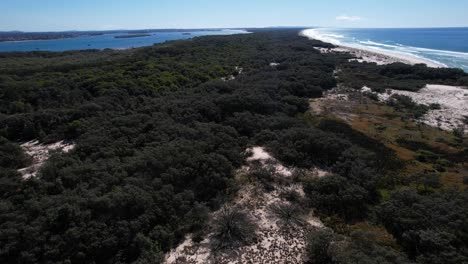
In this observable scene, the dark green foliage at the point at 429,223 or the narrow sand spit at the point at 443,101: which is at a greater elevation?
the dark green foliage at the point at 429,223

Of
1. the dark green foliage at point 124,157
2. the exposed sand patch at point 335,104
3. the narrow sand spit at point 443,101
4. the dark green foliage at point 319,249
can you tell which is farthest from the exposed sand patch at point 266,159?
the narrow sand spit at point 443,101

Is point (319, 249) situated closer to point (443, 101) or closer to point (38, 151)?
point (38, 151)

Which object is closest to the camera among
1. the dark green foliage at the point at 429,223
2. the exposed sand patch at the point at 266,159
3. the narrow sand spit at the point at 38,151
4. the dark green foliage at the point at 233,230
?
the dark green foliage at the point at 429,223

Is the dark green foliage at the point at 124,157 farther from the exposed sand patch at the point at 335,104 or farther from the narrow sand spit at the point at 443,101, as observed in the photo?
the narrow sand spit at the point at 443,101

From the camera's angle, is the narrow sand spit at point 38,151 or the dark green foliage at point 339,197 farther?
the narrow sand spit at point 38,151

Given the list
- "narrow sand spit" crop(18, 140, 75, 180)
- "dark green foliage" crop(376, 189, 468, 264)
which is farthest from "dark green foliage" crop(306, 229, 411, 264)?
"narrow sand spit" crop(18, 140, 75, 180)

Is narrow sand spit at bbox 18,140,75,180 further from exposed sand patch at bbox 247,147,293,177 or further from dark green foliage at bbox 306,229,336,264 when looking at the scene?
dark green foliage at bbox 306,229,336,264

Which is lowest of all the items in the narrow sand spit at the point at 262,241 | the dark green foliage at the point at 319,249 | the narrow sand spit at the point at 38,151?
the narrow sand spit at the point at 262,241
